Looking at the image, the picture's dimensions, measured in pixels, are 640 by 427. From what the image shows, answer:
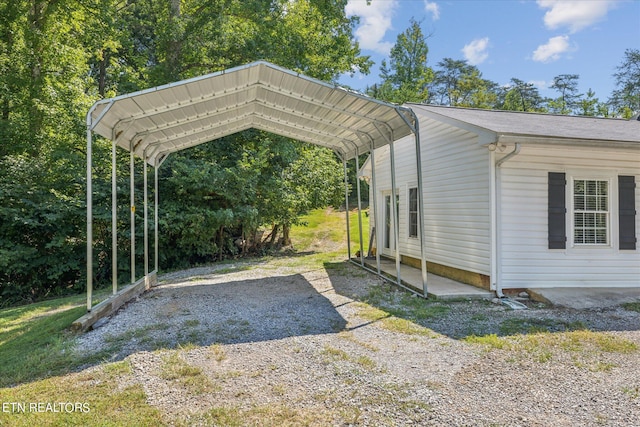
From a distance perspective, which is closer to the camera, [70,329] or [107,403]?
[107,403]

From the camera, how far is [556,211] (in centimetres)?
626

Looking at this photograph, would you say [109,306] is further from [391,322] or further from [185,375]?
[391,322]

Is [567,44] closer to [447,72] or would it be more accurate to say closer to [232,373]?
[447,72]

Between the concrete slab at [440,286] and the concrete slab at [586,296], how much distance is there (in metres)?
0.77

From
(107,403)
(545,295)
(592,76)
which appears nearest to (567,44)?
(592,76)

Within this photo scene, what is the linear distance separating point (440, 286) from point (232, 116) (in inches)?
197

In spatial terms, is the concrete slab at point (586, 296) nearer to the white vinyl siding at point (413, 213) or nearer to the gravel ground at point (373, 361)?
the gravel ground at point (373, 361)

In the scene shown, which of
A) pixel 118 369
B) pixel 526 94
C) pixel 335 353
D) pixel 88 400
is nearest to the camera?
pixel 88 400

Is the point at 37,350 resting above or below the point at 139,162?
below

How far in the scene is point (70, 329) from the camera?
4453mm

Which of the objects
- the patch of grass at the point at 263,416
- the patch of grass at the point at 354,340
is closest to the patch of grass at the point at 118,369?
the patch of grass at the point at 263,416

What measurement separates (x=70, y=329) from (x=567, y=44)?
125 ft

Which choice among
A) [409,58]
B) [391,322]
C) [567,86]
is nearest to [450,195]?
[391,322]

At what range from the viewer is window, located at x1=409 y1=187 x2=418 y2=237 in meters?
9.02
